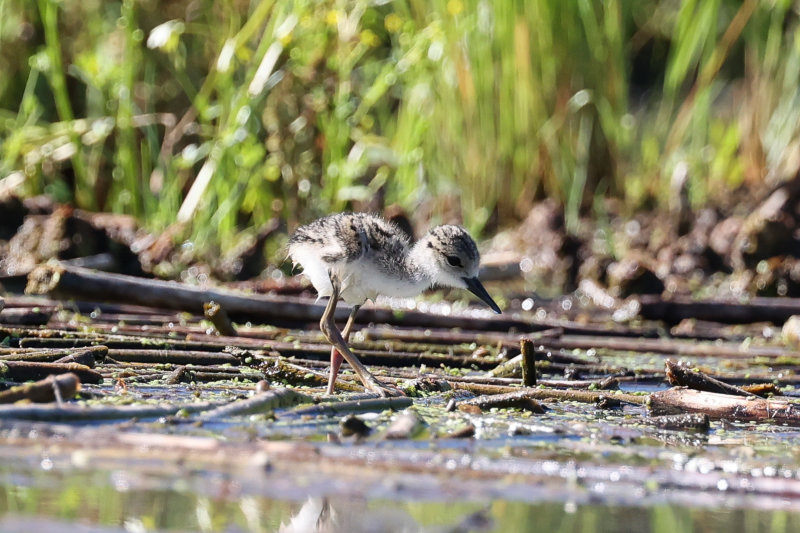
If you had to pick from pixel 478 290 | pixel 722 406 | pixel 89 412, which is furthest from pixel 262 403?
pixel 478 290

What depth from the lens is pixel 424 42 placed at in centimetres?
820

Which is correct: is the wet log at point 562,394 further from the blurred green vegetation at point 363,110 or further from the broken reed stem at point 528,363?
the blurred green vegetation at point 363,110

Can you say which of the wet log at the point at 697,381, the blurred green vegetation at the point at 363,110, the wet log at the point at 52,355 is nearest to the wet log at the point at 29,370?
the wet log at the point at 52,355

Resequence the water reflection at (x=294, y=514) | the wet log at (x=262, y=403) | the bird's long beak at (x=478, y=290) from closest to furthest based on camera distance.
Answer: the water reflection at (x=294, y=514)
the wet log at (x=262, y=403)
the bird's long beak at (x=478, y=290)

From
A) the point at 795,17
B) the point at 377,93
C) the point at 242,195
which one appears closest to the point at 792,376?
the point at 377,93

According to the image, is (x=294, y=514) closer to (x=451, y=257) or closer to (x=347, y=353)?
(x=347, y=353)

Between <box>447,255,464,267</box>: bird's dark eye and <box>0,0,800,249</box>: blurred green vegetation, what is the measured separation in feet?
10.3

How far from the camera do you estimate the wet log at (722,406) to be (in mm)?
4273

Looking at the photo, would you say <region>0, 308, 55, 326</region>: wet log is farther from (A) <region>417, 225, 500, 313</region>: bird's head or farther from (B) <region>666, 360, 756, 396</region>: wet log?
(B) <region>666, 360, 756, 396</region>: wet log

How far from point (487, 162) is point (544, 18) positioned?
1235 mm

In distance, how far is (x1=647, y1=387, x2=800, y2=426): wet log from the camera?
4273 mm

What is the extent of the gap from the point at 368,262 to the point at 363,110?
3890mm

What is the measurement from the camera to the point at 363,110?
28.3 ft

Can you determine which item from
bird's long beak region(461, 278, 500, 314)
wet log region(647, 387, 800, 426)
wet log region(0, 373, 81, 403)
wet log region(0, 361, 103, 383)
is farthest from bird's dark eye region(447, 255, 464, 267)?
wet log region(0, 373, 81, 403)
